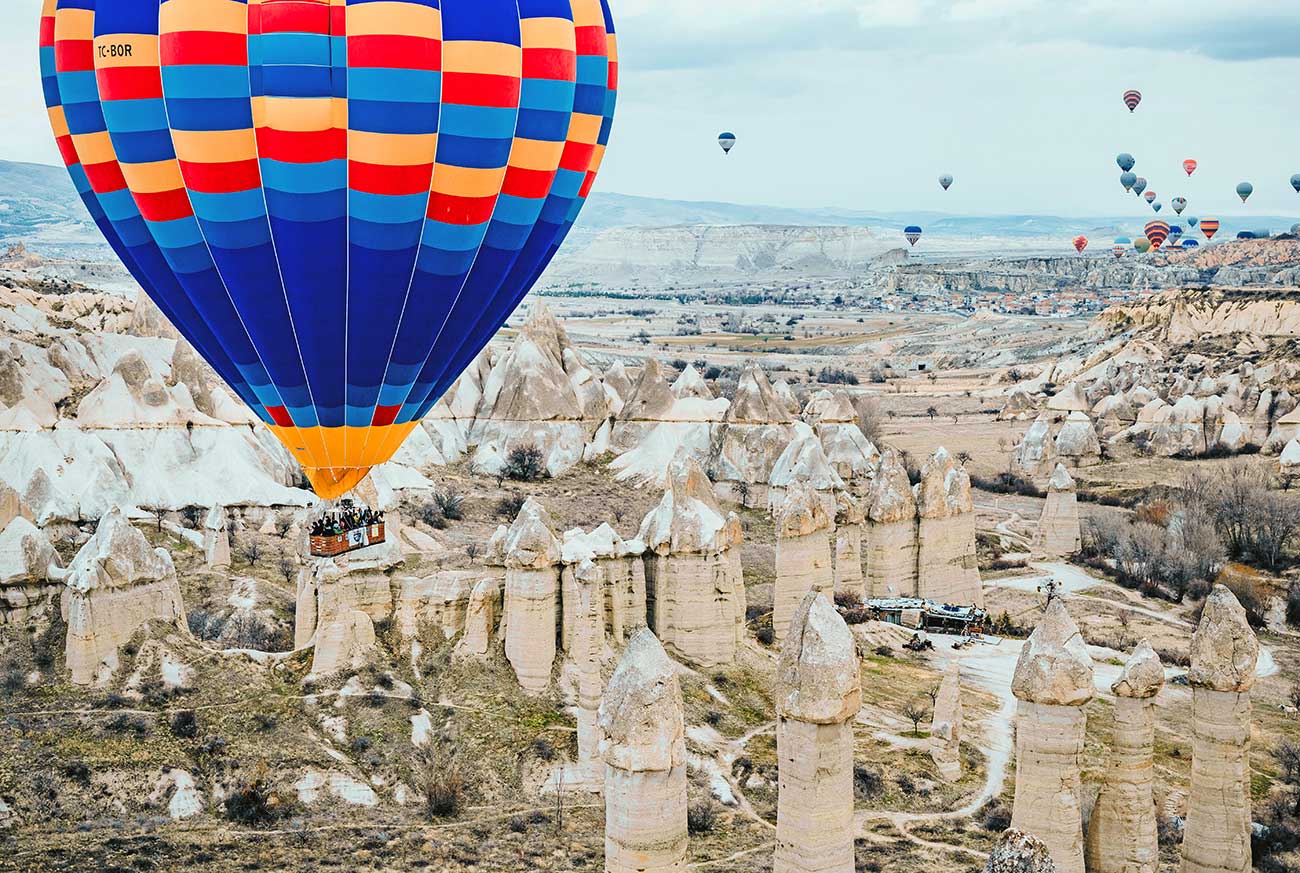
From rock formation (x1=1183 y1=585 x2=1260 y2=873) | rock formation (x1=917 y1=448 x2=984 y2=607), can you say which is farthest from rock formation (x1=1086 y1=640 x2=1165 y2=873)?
rock formation (x1=917 y1=448 x2=984 y2=607)

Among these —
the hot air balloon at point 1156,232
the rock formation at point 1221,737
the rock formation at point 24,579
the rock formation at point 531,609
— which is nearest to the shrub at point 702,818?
the rock formation at point 531,609

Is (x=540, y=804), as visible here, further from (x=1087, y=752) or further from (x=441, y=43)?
(x=441, y=43)

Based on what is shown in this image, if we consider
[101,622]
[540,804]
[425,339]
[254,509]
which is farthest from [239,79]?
[254,509]

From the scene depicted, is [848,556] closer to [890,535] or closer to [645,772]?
[890,535]

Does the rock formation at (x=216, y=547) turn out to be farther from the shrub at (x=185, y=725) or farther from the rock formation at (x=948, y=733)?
the rock formation at (x=948, y=733)

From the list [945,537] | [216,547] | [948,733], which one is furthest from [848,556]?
[216,547]

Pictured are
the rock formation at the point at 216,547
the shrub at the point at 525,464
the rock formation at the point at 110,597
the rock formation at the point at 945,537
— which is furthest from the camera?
the shrub at the point at 525,464

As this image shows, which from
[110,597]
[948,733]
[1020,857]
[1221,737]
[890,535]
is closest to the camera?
[1020,857]
